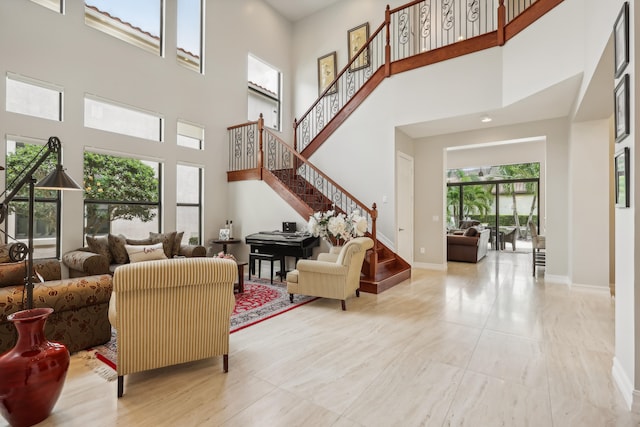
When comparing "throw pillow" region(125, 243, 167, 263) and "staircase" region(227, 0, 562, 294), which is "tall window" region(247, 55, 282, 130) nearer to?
"staircase" region(227, 0, 562, 294)

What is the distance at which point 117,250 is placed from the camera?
512cm

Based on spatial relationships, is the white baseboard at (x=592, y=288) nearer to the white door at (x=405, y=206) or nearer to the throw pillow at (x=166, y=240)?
the white door at (x=405, y=206)

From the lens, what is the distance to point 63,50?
16.4 feet

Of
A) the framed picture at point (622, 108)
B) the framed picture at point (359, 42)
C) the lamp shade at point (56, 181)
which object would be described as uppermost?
the framed picture at point (359, 42)

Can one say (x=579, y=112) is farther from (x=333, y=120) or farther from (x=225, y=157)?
(x=225, y=157)

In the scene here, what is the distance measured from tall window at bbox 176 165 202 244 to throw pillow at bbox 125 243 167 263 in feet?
4.79

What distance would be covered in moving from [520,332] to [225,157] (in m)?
6.53

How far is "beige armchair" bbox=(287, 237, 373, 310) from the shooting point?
13.5ft

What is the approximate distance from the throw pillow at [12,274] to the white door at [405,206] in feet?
18.0

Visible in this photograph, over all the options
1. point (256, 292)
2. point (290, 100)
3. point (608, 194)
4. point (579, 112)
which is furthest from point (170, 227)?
point (608, 194)

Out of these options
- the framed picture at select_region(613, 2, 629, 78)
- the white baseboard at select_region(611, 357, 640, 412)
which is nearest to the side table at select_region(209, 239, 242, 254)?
the white baseboard at select_region(611, 357, 640, 412)

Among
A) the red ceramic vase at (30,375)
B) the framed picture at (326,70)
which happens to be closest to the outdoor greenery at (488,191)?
the framed picture at (326,70)

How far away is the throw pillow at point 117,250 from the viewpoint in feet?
16.8

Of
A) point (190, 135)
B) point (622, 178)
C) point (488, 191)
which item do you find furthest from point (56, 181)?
point (488, 191)
